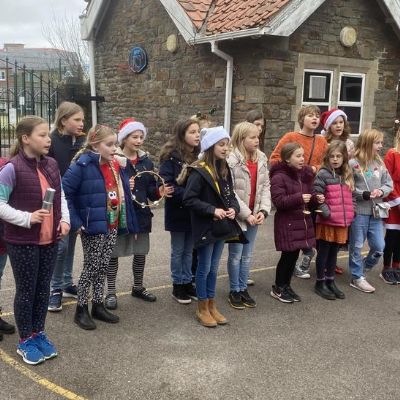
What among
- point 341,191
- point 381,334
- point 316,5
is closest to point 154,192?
point 341,191

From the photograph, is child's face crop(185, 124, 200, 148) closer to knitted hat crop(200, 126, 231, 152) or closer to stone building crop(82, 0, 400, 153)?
knitted hat crop(200, 126, 231, 152)

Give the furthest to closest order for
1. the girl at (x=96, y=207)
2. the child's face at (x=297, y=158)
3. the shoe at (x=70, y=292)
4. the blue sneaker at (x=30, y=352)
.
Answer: the shoe at (x=70, y=292) < the child's face at (x=297, y=158) < the girl at (x=96, y=207) < the blue sneaker at (x=30, y=352)

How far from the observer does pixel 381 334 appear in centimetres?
441

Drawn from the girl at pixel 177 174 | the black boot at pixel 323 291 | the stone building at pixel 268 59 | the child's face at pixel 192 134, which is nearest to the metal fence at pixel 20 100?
the stone building at pixel 268 59

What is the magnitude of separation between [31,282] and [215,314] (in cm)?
167

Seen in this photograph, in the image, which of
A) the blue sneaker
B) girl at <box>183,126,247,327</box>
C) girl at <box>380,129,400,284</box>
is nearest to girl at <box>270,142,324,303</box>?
girl at <box>183,126,247,327</box>

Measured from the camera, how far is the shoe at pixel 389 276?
5.73 meters

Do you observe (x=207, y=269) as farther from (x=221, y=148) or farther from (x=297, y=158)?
(x=297, y=158)

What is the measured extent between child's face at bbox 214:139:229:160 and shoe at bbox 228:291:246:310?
1.41 m

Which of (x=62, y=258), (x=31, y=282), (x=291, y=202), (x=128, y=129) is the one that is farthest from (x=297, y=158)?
(x=31, y=282)

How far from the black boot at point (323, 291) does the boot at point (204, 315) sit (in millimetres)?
1416

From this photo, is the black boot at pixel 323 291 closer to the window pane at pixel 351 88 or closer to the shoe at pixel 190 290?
the shoe at pixel 190 290

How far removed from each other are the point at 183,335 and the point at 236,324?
53 centimetres

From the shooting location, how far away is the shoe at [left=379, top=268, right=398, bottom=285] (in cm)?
573
